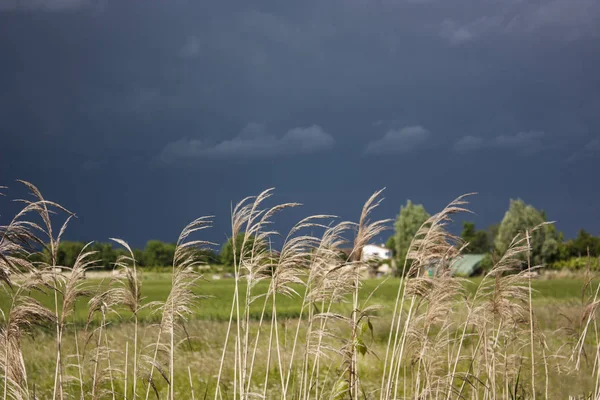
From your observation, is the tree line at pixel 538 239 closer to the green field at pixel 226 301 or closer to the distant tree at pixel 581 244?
the distant tree at pixel 581 244

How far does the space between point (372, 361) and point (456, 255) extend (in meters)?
8.67

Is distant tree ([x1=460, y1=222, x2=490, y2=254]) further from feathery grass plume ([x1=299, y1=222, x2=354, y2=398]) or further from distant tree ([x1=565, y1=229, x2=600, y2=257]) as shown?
feathery grass plume ([x1=299, y1=222, x2=354, y2=398])

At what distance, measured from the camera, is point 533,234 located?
71.7 metres

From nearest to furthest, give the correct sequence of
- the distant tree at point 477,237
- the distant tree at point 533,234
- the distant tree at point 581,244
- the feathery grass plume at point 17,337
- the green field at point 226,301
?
1. the feathery grass plume at point 17,337
2. the green field at point 226,301
3. the distant tree at point 533,234
4. the distant tree at point 581,244
5. the distant tree at point 477,237

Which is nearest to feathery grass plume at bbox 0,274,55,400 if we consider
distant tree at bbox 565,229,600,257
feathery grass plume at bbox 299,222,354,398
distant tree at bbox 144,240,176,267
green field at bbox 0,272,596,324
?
green field at bbox 0,272,596,324

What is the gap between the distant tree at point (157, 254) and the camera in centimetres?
7788

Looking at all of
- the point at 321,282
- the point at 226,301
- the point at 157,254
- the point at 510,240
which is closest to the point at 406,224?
the point at 510,240

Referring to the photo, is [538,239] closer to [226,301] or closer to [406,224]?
[406,224]

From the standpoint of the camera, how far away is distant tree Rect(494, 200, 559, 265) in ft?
233

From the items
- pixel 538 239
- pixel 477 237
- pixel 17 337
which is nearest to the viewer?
pixel 17 337

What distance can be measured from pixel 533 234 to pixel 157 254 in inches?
1835

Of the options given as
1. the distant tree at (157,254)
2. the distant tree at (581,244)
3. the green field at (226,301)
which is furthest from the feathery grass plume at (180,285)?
the distant tree at (581,244)

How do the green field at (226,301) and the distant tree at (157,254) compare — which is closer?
the green field at (226,301)

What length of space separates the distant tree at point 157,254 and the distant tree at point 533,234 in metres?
40.9
